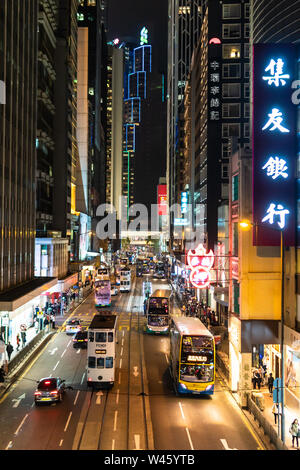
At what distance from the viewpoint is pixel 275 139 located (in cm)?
2206

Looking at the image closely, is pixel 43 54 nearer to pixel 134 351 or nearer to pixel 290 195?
pixel 134 351

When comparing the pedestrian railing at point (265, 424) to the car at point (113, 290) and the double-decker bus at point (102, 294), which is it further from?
the car at point (113, 290)

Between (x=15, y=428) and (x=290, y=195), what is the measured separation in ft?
55.0

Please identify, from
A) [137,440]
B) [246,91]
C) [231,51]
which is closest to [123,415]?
[137,440]

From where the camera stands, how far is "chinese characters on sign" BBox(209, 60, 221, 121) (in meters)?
55.6

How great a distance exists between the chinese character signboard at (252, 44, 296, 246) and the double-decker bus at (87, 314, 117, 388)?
1039 cm

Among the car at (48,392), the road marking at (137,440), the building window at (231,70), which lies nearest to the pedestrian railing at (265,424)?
the road marking at (137,440)

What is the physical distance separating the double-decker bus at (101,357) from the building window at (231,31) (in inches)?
1846

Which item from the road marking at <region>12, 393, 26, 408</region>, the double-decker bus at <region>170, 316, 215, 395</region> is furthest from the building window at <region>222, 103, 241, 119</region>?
the road marking at <region>12, 393, 26, 408</region>

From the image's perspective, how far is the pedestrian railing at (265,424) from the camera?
16.3m

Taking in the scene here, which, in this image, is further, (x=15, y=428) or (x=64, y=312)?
(x=64, y=312)

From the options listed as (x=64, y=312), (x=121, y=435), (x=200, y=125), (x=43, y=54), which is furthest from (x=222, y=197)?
(x=121, y=435)

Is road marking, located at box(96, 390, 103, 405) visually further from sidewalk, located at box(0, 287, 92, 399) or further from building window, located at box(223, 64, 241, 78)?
building window, located at box(223, 64, 241, 78)

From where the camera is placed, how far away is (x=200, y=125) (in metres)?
65.8
